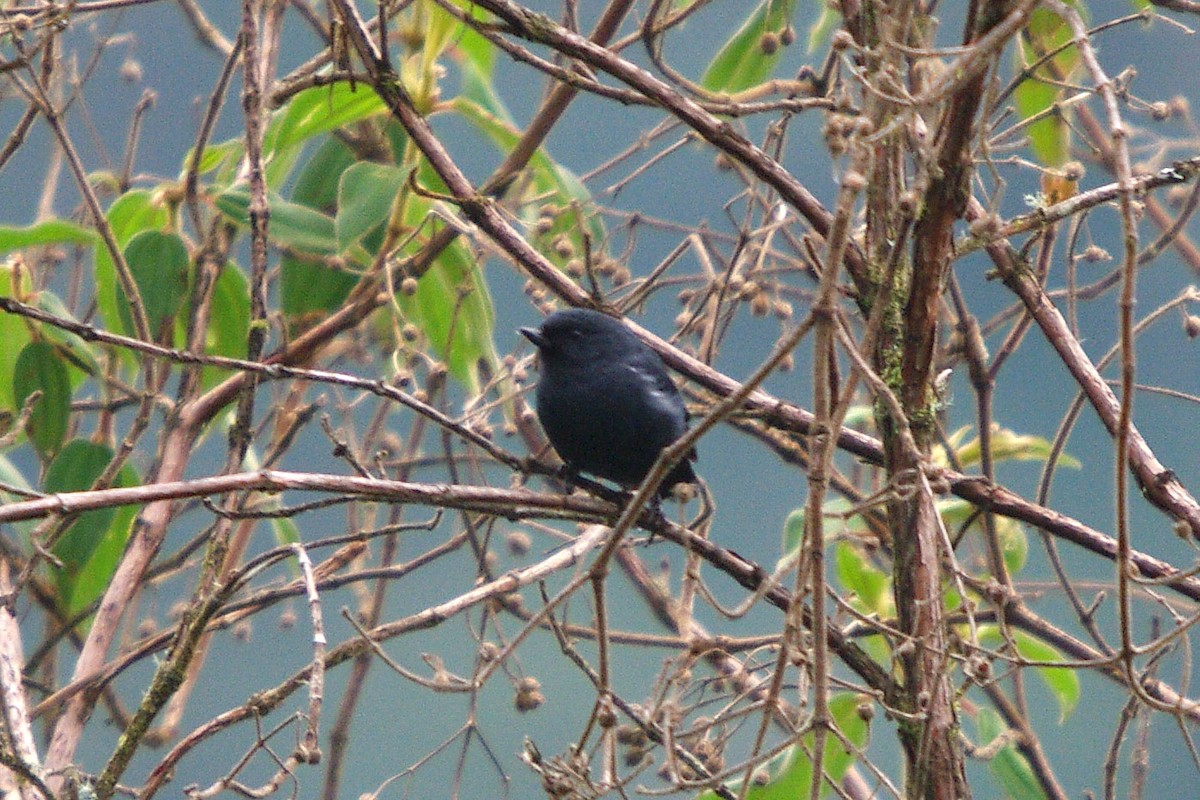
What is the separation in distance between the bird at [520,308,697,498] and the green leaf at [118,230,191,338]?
0.74m

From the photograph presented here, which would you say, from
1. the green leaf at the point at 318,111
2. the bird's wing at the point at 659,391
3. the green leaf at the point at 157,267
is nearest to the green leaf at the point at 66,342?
the green leaf at the point at 157,267

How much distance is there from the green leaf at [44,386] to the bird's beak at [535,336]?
929 millimetres

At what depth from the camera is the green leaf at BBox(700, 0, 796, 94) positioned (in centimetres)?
282

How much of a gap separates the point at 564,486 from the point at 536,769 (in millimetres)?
1518

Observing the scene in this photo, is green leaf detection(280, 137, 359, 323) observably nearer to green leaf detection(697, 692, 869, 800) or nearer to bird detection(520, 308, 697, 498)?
bird detection(520, 308, 697, 498)

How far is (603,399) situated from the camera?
298 centimetres

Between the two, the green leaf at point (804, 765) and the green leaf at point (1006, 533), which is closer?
the green leaf at point (804, 765)

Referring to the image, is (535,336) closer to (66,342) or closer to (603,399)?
(603,399)

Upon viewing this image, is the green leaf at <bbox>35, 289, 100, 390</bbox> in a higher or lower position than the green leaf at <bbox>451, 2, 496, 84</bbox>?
lower

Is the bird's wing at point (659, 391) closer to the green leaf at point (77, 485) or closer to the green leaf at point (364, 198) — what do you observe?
the green leaf at point (364, 198)

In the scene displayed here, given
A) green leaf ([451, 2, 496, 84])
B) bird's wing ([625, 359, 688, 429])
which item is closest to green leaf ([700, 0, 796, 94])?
green leaf ([451, 2, 496, 84])

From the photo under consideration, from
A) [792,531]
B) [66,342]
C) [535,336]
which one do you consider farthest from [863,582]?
[66,342]

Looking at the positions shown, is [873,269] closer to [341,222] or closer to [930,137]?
[930,137]

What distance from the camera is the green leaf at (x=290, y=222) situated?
2555 millimetres
